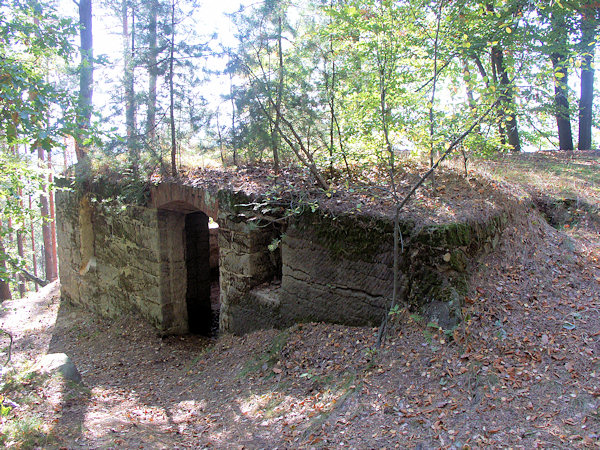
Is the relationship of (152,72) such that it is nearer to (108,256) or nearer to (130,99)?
(130,99)

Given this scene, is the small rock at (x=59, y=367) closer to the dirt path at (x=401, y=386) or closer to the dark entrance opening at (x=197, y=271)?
the dirt path at (x=401, y=386)

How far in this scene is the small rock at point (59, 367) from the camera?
512 centimetres

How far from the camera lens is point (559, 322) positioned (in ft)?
13.4

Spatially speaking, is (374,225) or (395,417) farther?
(374,225)

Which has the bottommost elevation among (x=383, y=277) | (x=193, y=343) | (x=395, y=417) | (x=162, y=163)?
(x=193, y=343)

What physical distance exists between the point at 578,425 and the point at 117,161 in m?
7.92

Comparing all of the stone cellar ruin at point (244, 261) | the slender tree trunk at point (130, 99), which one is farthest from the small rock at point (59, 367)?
the slender tree trunk at point (130, 99)

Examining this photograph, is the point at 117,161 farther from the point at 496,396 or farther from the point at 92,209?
the point at 496,396

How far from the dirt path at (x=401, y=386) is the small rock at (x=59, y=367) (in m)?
0.21

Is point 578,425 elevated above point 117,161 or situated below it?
below

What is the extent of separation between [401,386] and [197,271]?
5.04 m

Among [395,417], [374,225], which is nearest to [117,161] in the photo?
[374,225]

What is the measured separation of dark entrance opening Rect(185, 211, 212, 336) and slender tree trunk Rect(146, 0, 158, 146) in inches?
65.0

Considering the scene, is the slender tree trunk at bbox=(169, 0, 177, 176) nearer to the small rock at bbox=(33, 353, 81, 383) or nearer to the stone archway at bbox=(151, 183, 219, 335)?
the stone archway at bbox=(151, 183, 219, 335)
